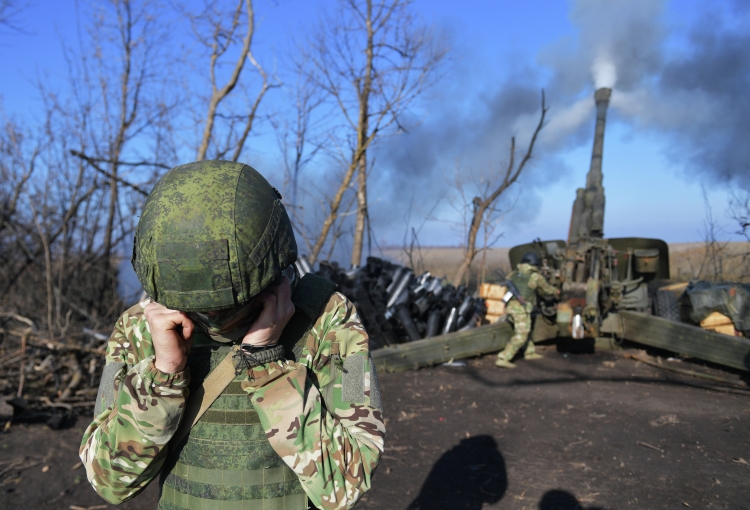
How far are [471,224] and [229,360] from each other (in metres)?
12.4

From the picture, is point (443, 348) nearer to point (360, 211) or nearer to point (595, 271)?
point (595, 271)

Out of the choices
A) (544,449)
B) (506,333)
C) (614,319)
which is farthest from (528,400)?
(614,319)

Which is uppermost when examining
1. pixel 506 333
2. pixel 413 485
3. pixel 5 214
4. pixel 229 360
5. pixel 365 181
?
pixel 365 181

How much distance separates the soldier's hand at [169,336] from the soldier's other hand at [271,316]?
155mm

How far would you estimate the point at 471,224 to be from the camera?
13602mm

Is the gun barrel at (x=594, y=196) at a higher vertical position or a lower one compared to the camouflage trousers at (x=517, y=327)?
higher

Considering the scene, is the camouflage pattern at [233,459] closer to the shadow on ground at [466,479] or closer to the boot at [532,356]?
the shadow on ground at [466,479]

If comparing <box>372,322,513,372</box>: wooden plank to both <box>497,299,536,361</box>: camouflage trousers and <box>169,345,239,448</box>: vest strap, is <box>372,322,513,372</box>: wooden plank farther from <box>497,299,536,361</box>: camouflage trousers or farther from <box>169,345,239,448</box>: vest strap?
<box>169,345,239,448</box>: vest strap

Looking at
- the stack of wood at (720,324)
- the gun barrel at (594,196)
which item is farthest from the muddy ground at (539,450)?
the gun barrel at (594,196)

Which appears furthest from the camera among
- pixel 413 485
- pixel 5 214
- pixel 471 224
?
pixel 471 224

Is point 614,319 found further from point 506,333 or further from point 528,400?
point 528,400

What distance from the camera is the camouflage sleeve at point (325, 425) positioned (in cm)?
145

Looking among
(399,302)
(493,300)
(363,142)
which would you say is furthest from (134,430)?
(363,142)

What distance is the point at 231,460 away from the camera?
5.20 ft
